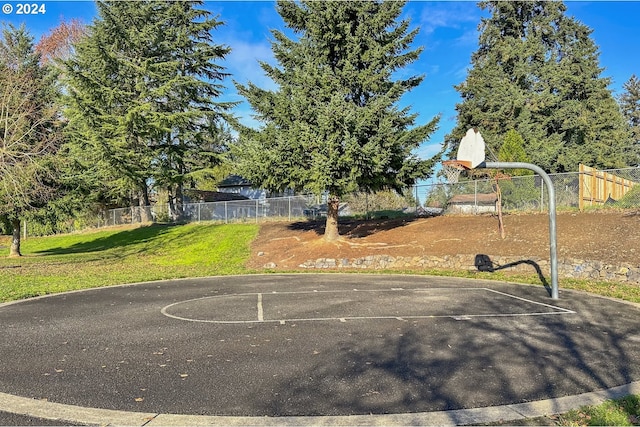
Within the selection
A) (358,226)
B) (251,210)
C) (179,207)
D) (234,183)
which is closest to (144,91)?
(179,207)

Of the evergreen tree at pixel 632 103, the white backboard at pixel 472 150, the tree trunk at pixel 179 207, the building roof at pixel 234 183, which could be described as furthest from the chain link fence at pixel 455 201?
the evergreen tree at pixel 632 103

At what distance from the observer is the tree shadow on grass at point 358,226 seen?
2105 centimetres

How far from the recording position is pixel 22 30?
27.9 metres

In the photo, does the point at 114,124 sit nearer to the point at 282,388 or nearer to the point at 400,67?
the point at 400,67

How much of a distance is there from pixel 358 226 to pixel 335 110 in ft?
27.1

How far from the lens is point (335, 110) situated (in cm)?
1602

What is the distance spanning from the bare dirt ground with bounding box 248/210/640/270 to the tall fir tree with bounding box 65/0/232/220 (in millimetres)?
13026

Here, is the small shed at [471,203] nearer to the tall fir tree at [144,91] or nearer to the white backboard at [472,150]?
the white backboard at [472,150]

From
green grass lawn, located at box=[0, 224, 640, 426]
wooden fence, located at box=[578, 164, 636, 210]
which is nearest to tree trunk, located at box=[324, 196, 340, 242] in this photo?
green grass lawn, located at box=[0, 224, 640, 426]

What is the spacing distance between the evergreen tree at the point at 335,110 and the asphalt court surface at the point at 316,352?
7875mm

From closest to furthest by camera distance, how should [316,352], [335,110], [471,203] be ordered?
[316,352] < [335,110] < [471,203]

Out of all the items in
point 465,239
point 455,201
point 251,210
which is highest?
point 455,201

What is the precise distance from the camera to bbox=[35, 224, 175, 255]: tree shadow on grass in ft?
90.4

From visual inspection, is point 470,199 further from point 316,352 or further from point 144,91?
point 144,91
